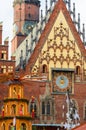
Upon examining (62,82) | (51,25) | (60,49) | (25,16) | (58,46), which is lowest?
(62,82)

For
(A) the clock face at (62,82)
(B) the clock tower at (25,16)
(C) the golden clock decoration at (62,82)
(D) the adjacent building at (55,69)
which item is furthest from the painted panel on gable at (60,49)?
(B) the clock tower at (25,16)

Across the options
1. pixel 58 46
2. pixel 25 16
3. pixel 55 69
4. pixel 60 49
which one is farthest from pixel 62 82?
pixel 25 16

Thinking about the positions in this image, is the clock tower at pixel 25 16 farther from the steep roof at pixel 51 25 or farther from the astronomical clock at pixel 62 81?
the astronomical clock at pixel 62 81

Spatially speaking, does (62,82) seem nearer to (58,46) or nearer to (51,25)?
(58,46)

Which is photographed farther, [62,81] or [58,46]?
[58,46]

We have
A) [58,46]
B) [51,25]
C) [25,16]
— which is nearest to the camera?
[58,46]

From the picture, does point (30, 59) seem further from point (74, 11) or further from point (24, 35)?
point (24, 35)

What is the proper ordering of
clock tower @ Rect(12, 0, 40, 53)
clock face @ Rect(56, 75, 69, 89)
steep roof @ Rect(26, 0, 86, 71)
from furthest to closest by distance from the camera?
clock tower @ Rect(12, 0, 40, 53) → steep roof @ Rect(26, 0, 86, 71) → clock face @ Rect(56, 75, 69, 89)

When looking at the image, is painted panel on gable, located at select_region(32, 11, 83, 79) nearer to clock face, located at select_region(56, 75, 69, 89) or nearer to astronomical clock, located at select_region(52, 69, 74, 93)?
astronomical clock, located at select_region(52, 69, 74, 93)

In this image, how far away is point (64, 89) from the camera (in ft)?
198

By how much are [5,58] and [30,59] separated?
253cm

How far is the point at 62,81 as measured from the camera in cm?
6069

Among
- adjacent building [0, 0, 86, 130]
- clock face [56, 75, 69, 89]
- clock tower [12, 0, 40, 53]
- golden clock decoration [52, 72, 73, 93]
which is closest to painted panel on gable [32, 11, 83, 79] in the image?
adjacent building [0, 0, 86, 130]

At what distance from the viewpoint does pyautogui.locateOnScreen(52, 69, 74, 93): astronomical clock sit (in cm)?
6044
